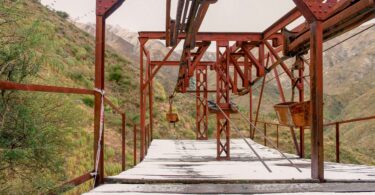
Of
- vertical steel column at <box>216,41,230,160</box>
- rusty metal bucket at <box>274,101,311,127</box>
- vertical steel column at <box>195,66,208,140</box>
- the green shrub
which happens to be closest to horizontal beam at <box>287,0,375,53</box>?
rusty metal bucket at <box>274,101,311,127</box>

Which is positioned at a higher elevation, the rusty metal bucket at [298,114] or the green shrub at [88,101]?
the green shrub at [88,101]

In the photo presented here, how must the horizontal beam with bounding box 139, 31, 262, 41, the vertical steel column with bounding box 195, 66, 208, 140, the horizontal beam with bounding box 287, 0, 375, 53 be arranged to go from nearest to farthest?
the horizontal beam with bounding box 287, 0, 375, 53 < the horizontal beam with bounding box 139, 31, 262, 41 < the vertical steel column with bounding box 195, 66, 208, 140

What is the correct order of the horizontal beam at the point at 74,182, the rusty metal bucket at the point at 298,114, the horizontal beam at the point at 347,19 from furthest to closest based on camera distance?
the rusty metal bucket at the point at 298,114
the horizontal beam at the point at 347,19
the horizontal beam at the point at 74,182

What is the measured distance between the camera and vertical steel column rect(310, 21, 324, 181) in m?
6.09

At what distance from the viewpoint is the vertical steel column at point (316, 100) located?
609 centimetres

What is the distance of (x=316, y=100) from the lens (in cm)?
621

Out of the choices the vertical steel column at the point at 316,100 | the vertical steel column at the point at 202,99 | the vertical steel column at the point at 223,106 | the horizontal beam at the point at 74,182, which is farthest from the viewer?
the vertical steel column at the point at 202,99

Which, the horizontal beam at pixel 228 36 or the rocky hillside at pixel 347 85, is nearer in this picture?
the horizontal beam at pixel 228 36

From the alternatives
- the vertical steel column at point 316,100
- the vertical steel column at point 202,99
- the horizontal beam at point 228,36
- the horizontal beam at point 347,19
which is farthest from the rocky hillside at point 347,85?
the vertical steel column at point 316,100

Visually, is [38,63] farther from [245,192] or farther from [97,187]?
[245,192]

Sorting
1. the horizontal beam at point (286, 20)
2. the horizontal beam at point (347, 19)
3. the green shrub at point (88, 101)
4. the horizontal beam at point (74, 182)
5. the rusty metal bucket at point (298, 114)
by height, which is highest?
the horizontal beam at point (286, 20)

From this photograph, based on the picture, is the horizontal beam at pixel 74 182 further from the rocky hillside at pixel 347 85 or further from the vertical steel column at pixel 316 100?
the rocky hillside at pixel 347 85

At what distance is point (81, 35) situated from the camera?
4869 cm

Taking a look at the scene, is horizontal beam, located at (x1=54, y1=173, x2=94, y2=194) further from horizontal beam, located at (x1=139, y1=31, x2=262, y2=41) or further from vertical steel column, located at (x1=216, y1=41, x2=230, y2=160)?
horizontal beam, located at (x1=139, y1=31, x2=262, y2=41)
